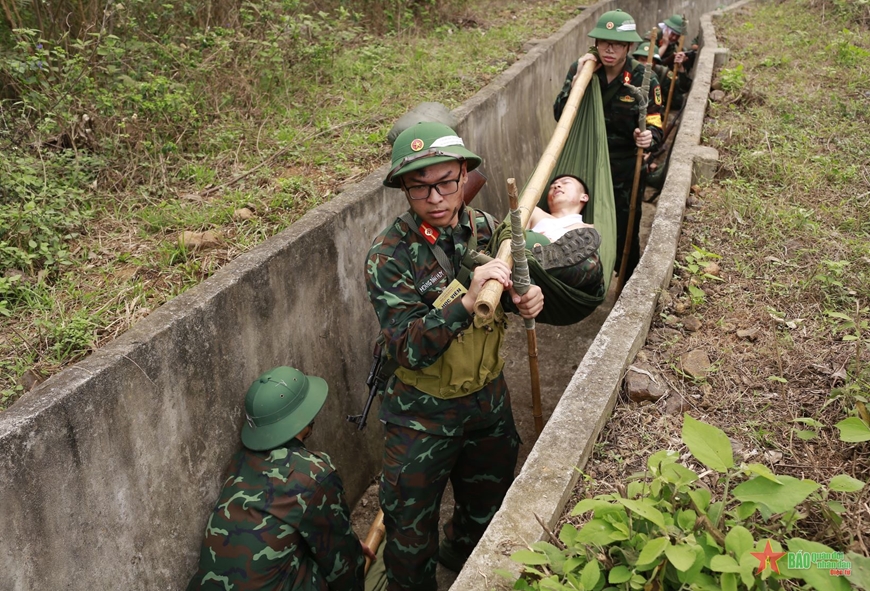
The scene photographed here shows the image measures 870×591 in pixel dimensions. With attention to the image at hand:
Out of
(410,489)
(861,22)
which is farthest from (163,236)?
(861,22)

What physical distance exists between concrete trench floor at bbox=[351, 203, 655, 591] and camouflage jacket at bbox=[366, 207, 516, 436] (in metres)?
1.24

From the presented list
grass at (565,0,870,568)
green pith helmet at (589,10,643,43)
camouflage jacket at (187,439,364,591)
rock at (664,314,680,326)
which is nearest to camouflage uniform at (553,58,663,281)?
green pith helmet at (589,10,643,43)

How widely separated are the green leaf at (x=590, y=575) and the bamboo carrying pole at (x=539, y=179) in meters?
0.88

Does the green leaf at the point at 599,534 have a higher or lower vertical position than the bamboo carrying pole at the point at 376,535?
higher

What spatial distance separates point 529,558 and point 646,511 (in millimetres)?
298

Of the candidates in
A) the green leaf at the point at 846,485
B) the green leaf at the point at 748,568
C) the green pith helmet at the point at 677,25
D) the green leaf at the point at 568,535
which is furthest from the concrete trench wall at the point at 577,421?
the green pith helmet at the point at 677,25

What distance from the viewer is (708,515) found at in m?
1.70

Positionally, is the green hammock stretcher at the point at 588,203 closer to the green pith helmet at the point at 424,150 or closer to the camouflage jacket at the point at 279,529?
the green pith helmet at the point at 424,150

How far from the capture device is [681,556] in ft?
4.93

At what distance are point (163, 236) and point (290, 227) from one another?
0.67 meters

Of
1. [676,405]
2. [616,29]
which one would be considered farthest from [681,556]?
[616,29]

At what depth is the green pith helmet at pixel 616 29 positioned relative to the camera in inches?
182

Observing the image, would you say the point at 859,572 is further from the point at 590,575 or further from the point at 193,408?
the point at 193,408

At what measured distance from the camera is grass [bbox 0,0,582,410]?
3.20 meters
